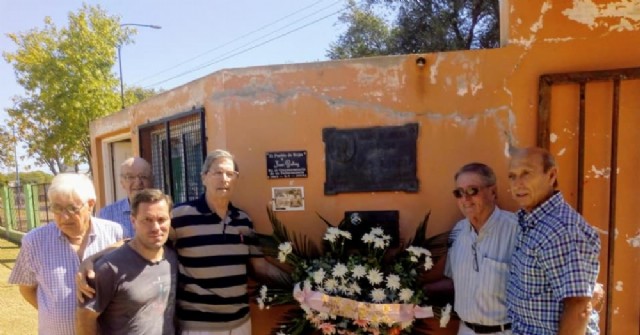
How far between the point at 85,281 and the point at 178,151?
216 cm

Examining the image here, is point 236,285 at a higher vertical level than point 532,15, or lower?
lower

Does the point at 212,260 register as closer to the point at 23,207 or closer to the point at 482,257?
the point at 482,257

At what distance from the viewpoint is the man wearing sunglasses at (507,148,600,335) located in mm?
1849

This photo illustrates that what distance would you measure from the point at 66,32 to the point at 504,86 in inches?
537

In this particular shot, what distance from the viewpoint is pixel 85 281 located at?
83.2 inches

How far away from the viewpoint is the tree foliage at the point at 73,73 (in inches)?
490

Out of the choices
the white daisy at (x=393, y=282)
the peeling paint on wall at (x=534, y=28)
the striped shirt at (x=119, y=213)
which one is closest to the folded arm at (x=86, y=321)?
the striped shirt at (x=119, y=213)

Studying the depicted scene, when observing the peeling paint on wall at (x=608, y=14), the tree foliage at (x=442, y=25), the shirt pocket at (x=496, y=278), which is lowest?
the shirt pocket at (x=496, y=278)

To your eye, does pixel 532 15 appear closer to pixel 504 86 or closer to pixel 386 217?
pixel 504 86

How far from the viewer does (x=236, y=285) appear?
101 inches

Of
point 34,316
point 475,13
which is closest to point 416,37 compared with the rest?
point 475,13

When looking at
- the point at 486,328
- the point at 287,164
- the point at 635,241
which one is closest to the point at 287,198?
the point at 287,164

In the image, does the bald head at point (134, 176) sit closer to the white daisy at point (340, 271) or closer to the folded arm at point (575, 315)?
the white daisy at point (340, 271)

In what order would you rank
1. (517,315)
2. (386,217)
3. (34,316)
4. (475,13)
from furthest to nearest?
(475,13)
(34,316)
(386,217)
(517,315)
